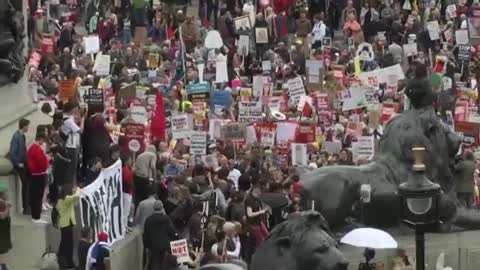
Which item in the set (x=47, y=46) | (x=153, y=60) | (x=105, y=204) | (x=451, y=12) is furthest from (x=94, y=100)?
(x=451, y=12)

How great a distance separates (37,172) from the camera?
71.8ft

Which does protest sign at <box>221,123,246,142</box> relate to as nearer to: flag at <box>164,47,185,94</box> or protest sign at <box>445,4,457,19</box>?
flag at <box>164,47,185,94</box>

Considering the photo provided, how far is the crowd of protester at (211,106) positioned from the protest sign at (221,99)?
4.3 inches

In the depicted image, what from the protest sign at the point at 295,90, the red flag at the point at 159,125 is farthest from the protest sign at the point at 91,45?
the red flag at the point at 159,125

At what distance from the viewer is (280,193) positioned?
952 inches

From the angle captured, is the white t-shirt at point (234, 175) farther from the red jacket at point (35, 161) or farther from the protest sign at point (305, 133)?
the red jacket at point (35, 161)

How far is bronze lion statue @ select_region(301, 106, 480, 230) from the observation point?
2272 cm

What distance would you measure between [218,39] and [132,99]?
7.93 metres

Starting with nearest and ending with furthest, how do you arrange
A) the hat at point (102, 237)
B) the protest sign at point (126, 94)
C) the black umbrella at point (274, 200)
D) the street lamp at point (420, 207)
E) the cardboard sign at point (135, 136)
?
the street lamp at point (420, 207) → the hat at point (102, 237) → the black umbrella at point (274, 200) → the cardboard sign at point (135, 136) → the protest sign at point (126, 94)

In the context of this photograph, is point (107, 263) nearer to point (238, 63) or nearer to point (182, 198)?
point (182, 198)

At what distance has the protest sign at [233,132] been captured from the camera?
1124 inches

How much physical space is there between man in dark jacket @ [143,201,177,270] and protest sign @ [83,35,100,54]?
50.3ft

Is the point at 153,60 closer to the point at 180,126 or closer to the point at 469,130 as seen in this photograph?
the point at 469,130

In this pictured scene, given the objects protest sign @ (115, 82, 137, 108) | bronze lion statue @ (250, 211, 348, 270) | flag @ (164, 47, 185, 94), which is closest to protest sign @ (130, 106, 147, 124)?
protest sign @ (115, 82, 137, 108)
